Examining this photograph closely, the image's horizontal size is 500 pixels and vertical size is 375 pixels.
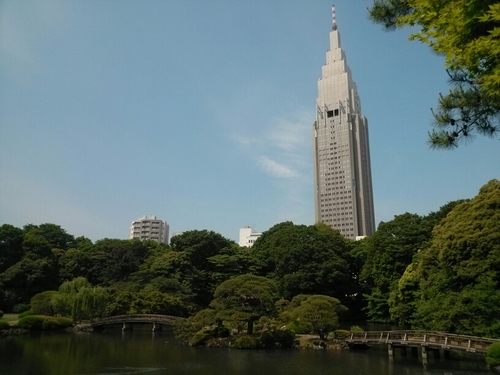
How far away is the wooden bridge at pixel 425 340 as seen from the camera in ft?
49.7

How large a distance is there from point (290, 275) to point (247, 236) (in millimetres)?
60612

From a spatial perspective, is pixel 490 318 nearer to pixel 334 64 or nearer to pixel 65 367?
pixel 65 367

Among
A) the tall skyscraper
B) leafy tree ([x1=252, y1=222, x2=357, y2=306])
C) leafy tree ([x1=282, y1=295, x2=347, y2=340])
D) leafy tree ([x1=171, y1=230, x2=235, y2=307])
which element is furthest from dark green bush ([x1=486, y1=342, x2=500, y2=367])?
the tall skyscraper

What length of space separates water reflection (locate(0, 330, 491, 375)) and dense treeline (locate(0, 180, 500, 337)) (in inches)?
78.4

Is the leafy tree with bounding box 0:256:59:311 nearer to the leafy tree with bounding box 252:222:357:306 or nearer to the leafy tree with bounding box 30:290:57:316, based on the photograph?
the leafy tree with bounding box 30:290:57:316

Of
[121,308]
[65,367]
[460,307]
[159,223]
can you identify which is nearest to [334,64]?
[159,223]

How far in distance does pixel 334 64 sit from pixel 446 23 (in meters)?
87.9

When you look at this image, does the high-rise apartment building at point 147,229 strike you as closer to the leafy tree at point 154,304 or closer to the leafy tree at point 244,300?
the leafy tree at point 154,304

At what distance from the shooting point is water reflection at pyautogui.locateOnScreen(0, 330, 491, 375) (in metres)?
14.5

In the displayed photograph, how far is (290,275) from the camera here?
35.0 meters

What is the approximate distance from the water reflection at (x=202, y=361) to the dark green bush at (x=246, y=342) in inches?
24.5

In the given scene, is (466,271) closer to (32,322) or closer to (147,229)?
(32,322)

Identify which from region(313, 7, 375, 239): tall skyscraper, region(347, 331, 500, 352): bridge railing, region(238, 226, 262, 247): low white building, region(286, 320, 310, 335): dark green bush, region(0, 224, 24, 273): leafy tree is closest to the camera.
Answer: region(347, 331, 500, 352): bridge railing

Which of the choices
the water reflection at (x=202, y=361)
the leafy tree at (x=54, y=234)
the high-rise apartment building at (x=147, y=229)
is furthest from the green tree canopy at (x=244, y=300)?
the high-rise apartment building at (x=147, y=229)
